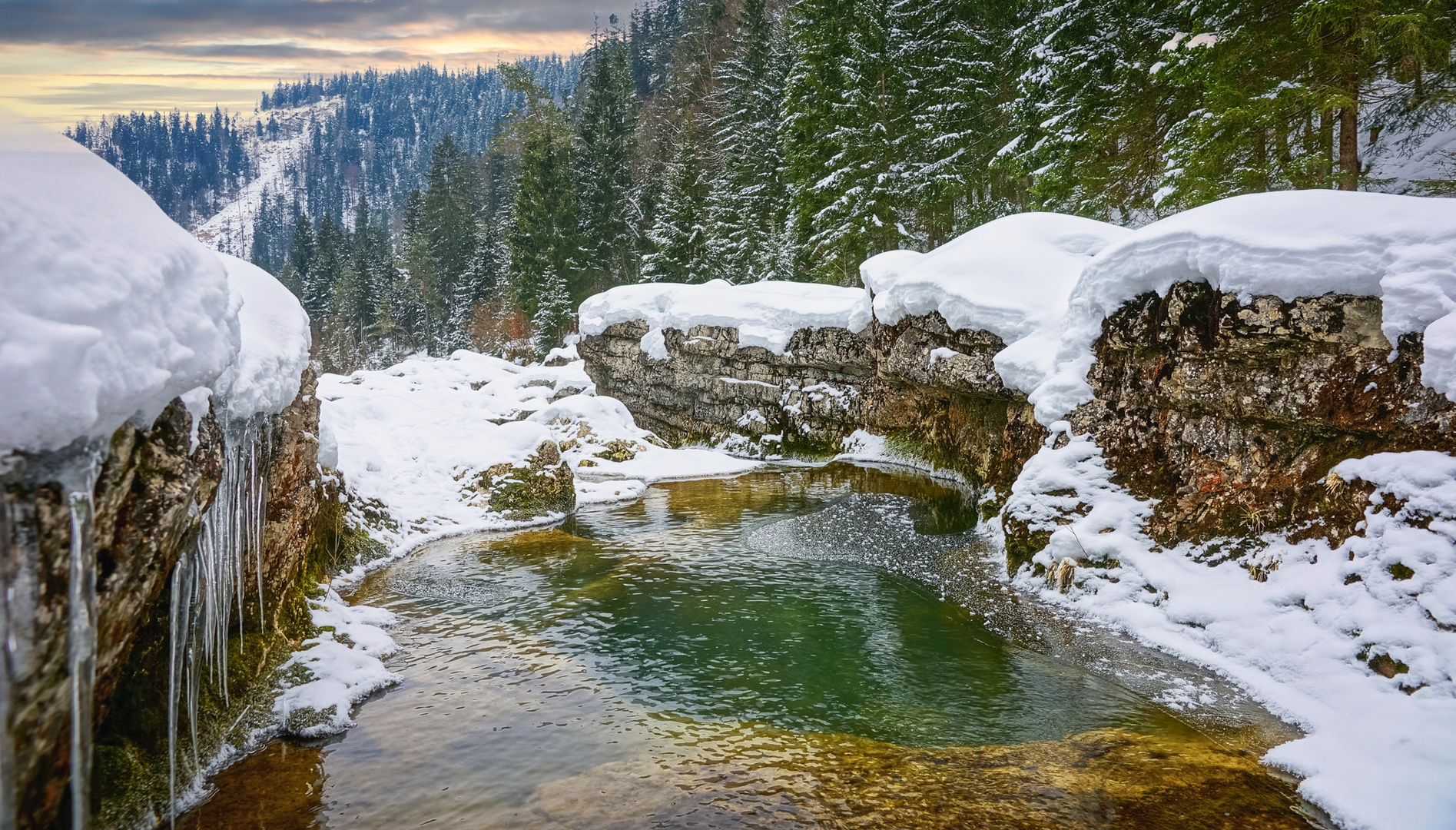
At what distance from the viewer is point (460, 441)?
1514 centimetres

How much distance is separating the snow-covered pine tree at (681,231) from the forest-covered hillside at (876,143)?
0.13m

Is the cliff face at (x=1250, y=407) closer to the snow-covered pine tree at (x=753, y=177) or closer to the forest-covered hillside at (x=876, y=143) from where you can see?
the forest-covered hillside at (x=876, y=143)

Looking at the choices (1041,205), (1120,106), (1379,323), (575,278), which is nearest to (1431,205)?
(1379,323)

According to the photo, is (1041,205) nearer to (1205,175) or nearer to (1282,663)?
(1205,175)

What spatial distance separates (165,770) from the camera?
495 centimetres

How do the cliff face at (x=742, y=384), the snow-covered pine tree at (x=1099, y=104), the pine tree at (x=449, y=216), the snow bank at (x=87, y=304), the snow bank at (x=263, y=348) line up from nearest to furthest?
the snow bank at (x=87, y=304) < the snow bank at (x=263, y=348) < the snow-covered pine tree at (x=1099, y=104) < the cliff face at (x=742, y=384) < the pine tree at (x=449, y=216)

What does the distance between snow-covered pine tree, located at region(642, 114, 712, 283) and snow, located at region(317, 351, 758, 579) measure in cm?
1281

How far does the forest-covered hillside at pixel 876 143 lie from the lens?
40.1ft

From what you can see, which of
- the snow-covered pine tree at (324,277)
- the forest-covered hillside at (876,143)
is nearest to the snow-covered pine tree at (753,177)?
the forest-covered hillside at (876,143)

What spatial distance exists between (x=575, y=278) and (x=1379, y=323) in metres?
35.8

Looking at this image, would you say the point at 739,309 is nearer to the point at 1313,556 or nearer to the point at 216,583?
the point at 1313,556

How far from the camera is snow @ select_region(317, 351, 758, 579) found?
12.4 m

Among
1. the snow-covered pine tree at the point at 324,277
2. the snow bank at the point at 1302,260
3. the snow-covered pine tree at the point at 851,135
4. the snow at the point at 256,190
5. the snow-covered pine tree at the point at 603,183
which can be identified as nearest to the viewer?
the snow bank at the point at 1302,260

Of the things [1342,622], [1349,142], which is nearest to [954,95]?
[1349,142]
